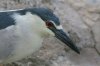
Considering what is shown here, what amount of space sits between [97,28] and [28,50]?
107cm

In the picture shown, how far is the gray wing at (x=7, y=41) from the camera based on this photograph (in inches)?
139

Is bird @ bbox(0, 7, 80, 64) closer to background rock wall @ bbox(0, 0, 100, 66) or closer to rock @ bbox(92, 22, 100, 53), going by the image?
background rock wall @ bbox(0, 0, 100, 66)

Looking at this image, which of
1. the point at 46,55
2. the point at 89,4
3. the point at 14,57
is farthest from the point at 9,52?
the point at 89,4

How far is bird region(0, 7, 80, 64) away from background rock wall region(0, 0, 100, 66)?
1.31ft

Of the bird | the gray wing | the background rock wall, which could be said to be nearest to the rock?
the background rock wall

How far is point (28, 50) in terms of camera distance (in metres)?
3.63

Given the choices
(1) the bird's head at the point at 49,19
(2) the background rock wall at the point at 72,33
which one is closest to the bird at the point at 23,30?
→ (1) the bird's head at the point at 49,19

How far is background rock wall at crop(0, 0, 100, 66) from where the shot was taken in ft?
13.5

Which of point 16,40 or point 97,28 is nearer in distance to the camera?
point 16,40

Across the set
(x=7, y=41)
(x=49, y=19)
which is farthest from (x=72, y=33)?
(x=7, y=41)

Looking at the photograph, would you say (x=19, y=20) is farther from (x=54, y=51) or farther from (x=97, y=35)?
(x=97, y=35)

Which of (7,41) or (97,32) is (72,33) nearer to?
(97,32)

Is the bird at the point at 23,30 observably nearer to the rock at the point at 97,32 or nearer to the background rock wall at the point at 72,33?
the background rock wall at the point at 72,33

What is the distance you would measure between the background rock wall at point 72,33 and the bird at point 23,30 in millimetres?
398
